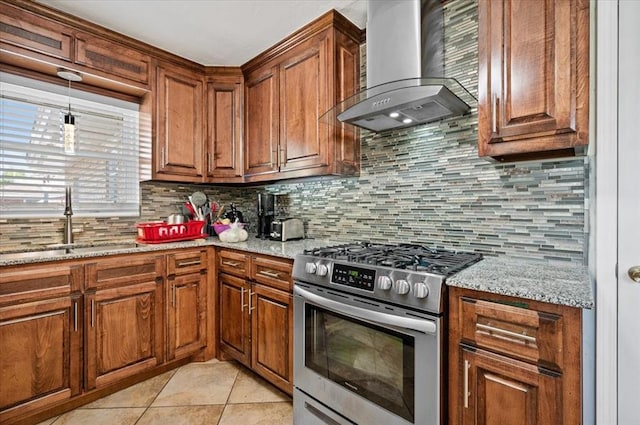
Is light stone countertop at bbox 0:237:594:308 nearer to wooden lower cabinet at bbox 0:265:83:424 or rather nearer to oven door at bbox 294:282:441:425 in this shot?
wooden lower cabinet at bbox 0:265:83:424

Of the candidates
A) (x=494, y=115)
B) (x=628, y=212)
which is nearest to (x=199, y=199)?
(x=494, y=115)

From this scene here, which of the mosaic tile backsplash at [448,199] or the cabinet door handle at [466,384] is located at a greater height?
the mosaic tile backsplash at [448,199]

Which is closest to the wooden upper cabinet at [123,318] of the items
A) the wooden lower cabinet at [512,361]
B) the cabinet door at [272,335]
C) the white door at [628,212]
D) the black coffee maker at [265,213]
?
the cabinet door at [272,335]

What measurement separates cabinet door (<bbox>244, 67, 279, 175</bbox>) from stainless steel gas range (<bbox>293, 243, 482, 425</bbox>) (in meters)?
1.12

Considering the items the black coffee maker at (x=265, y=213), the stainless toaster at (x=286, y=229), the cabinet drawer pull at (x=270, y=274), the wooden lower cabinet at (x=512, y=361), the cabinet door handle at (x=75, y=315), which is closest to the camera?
the wooden lower cabinet at (x=512, y=361)

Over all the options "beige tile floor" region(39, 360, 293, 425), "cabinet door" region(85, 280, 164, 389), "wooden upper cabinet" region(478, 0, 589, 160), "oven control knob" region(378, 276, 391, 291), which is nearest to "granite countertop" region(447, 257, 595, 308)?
"oven control knob" region(378, 276, 391, 291)

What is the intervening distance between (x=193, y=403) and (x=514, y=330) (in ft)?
6.03

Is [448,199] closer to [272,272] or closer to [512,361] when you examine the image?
[512,361]

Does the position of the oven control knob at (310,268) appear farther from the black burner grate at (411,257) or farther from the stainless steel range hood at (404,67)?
the stainless steel range hood at (404,67)

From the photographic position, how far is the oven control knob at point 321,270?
1.51 m

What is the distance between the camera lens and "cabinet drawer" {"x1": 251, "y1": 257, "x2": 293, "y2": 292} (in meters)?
1.81

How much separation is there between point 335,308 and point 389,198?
88 centimetres

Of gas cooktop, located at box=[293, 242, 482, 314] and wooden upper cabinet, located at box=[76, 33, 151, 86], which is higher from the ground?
wooden upper cabinet, located at box=[76, 33, 151, 86]

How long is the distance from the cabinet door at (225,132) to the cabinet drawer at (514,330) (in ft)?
7.06
